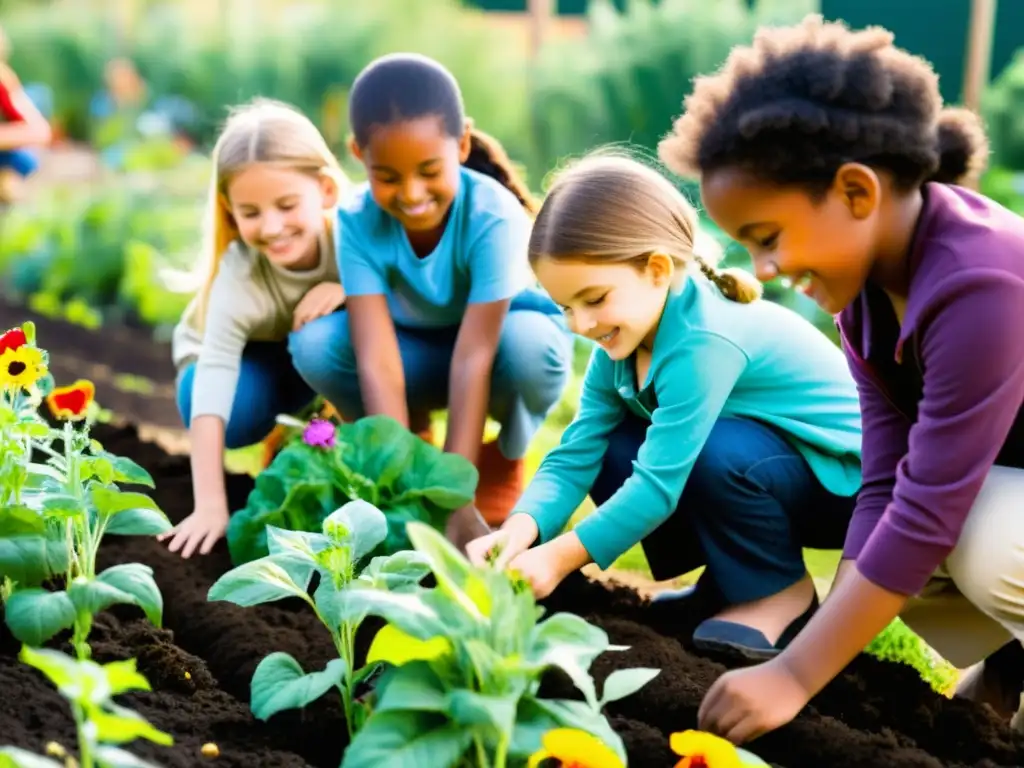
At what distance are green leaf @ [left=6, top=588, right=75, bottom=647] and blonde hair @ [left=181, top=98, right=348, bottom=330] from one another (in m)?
1.36

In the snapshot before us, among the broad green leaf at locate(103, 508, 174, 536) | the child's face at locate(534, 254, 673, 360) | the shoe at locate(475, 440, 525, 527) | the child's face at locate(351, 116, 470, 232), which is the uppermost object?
the child's face at locate(351, 116, 470, 232)

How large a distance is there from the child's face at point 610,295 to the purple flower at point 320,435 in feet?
2.11

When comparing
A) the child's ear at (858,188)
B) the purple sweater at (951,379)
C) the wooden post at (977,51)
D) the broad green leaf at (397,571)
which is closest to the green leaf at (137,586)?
the broad green leaf at (397,571)

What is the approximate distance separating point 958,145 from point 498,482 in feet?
5.64

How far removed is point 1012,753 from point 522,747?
0.84 m

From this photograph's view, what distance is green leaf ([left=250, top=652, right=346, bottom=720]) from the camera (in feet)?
6.44

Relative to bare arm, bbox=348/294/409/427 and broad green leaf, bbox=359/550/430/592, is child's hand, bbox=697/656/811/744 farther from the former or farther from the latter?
bare arm, bbox=348/294/409/427

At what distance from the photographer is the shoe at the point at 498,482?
3.42 m

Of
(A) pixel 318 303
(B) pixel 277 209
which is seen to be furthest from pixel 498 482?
(B) pixel 277 209

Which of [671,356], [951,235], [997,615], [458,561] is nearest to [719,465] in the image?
[671,356]

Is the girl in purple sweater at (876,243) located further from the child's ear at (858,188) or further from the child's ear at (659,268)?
the child's ear at (659,268)

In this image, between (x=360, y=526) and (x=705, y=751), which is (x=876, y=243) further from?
(x=360, y=526)

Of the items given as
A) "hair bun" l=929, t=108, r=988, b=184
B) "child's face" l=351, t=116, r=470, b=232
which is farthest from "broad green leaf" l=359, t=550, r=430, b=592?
"child's face" l=351, t=116, r=470, b=232

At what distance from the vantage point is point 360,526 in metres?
2.14
